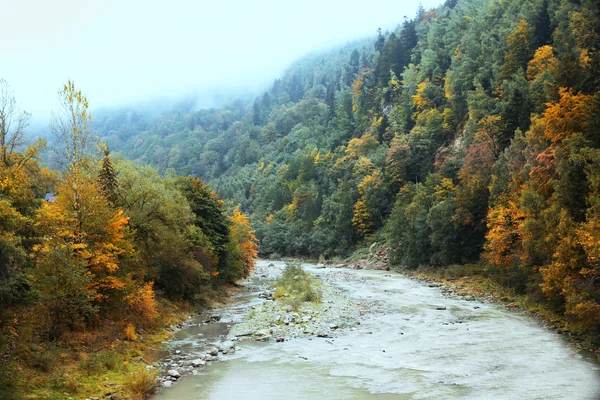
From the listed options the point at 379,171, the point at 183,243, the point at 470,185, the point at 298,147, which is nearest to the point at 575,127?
the point at 470,185

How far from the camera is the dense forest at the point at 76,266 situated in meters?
18.0

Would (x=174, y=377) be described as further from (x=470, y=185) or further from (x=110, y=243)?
(x=470, y=185)

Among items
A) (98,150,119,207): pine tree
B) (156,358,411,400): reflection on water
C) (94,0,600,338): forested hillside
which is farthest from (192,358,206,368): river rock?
(94,0,600,338): forested hillside

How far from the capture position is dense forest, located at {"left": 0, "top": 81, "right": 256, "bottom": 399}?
17969mm

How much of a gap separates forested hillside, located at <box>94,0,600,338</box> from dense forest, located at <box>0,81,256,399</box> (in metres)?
24.0

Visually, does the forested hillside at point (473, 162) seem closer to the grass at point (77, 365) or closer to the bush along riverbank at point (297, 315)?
the bush along riverbank at point (297, 315)

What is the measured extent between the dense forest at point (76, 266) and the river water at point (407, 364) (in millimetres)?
3793

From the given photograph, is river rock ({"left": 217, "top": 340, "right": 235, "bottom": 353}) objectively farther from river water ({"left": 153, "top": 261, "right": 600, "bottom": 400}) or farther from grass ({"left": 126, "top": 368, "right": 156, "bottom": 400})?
grass ({"left": 126, "top": 368, "right": 156, "bottom": 400})

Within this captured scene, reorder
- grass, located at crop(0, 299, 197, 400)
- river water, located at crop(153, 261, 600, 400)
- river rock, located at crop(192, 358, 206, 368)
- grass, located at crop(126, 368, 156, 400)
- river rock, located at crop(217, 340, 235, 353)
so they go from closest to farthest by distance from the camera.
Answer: grass, located at crop(0, 299, 197, 400)
grass, located at crop(126, 368, 156, 400)
river water, located at crop(153, 261, 600, 400)
river rock, located at crop(192, 358, 206, 368)
river rock, located at crop(217, 340, 235, 353)

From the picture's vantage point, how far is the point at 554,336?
26156mm

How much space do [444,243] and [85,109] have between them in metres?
49.8

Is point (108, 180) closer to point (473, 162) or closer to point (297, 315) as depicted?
point (297, 315)

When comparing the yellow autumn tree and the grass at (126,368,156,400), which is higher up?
the grass at (126,368,156,400)

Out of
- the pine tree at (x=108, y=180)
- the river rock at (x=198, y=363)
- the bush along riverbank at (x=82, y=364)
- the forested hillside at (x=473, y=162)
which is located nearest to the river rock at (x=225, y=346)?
the river rock at (x=198, y=363)
